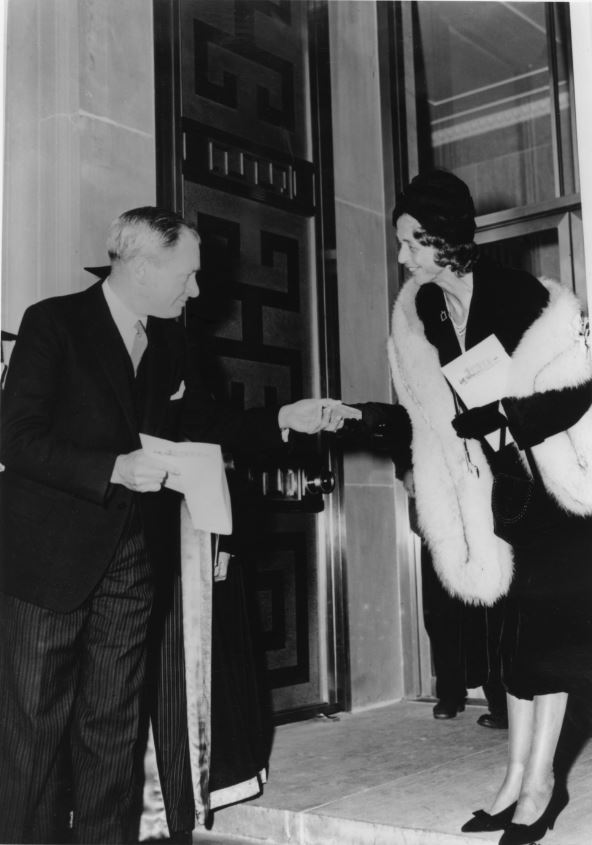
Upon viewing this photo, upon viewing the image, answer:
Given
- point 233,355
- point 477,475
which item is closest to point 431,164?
point 233,355

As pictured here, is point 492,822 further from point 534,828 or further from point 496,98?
point 496,98

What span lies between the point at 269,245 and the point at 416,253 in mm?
1803

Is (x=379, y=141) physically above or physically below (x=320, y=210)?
above

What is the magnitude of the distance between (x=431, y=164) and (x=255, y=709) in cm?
330

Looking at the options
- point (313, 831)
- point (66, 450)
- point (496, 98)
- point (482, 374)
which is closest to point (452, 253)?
point (482, 374)

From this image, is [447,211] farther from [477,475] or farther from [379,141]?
[379,141]

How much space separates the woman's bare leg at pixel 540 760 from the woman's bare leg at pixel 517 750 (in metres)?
0.04

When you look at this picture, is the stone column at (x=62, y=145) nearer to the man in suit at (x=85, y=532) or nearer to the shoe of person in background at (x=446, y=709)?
the man in suit at (x=85, y=532)

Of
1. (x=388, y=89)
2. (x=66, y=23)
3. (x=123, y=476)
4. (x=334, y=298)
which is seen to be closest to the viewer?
(x=123, y=476)

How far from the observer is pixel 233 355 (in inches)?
164

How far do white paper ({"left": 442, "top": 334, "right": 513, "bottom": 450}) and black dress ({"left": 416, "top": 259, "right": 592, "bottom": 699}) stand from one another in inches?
2.4

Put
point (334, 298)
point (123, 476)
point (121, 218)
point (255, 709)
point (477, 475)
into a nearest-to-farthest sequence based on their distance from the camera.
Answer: point (123, 476), point (121, 218), point (477, 475), point (255, 709), point (334, 298)

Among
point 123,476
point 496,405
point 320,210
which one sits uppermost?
point 320,210

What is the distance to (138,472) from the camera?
223 cm
